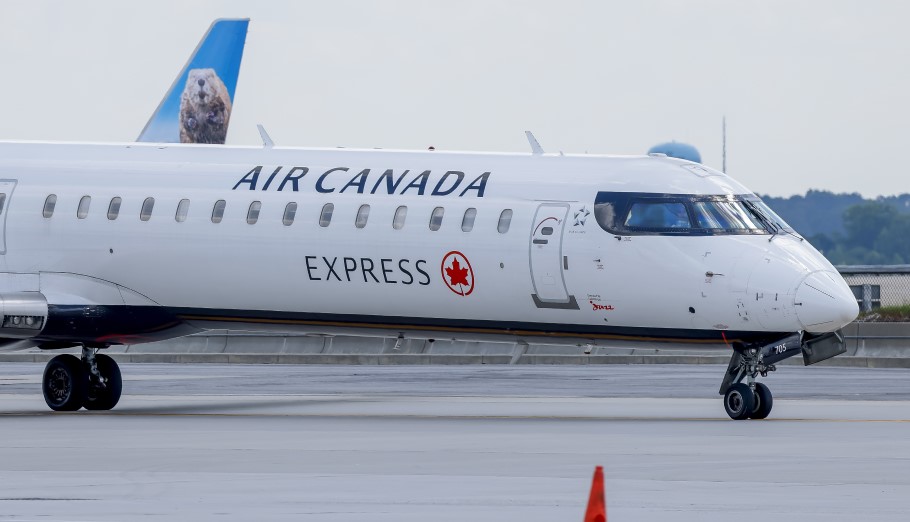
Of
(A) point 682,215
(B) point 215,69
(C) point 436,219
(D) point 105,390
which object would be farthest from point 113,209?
(B) point 215,69

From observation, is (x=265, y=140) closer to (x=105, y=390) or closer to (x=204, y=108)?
(x=105, y=390)

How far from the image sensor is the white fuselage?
2445 centimetres

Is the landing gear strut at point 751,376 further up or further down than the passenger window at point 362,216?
further down

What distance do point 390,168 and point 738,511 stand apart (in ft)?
44.7

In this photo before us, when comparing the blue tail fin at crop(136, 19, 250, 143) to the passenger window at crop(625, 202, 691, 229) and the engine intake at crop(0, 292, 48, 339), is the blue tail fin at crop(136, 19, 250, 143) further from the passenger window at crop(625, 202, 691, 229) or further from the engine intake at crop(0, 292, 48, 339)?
the passenger window at crop(625, 202, 691, 229)

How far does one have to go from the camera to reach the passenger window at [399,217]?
26578 millimetres

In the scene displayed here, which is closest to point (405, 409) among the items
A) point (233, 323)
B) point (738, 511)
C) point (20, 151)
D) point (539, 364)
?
point (233, 323)

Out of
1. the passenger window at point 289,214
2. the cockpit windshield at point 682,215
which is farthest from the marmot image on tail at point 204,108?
the cockpit windshield at point 682,215

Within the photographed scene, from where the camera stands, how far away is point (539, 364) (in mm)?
45156

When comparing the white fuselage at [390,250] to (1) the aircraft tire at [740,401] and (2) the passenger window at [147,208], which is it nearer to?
(2) the passenger window at [147,208]

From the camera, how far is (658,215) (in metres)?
25.0

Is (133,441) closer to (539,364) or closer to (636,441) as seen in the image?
(636,441)

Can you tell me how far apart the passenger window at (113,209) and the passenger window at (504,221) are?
6.12 meters

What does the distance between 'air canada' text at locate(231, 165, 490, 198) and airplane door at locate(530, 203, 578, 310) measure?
1.09 metres
